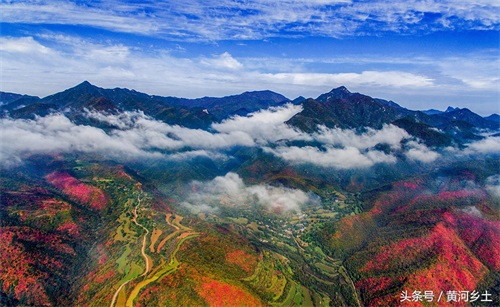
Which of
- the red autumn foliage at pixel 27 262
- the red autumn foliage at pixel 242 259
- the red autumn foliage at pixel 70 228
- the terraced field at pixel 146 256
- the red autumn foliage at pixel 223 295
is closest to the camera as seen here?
the red autumn foliage at pixel 27 262

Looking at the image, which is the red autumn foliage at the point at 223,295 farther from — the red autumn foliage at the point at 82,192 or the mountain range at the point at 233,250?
the red autumn foliage at the point at 82,192

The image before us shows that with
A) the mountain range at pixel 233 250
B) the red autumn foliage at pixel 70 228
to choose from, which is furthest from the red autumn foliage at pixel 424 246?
the red autumn foliage at pixel 70 228

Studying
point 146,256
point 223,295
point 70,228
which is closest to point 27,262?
point 70,228

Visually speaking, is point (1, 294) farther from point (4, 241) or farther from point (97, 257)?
point (97, 257)

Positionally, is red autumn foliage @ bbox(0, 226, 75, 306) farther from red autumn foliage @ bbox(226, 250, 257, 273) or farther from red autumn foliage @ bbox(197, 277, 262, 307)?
red autumn foliage @ bbox(226, 250, 257, 273)

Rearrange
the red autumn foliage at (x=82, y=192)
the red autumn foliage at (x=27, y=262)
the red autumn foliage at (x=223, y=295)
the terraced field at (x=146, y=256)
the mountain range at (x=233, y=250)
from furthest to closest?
the red autumn foliage at (x=82, y=192) < the mountain range at (x=233, y=250) < the terraced field at (x=146, y=256) < the red autumn foliage at (x=223, y=295) < the red autumn foliage at (x=27, y=262)

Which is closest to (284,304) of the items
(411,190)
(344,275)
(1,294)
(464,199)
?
(344,275)
